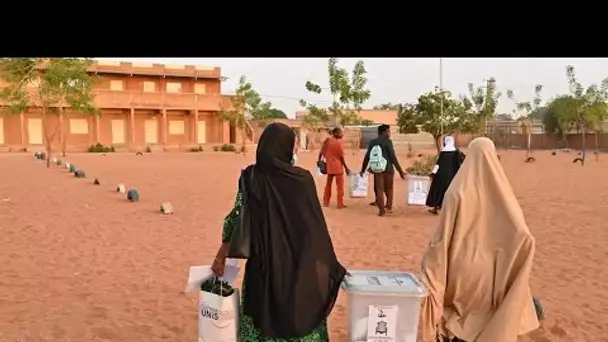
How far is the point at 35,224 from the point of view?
27.5ft

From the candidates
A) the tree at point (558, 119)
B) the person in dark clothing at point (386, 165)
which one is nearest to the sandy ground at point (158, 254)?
the person in dark clothing at point (386, 165)

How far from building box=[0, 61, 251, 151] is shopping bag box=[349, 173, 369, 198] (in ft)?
83.4

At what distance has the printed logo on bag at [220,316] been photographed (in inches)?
103

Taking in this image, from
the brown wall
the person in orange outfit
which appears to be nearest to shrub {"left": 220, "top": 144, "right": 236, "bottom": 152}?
the brown wall

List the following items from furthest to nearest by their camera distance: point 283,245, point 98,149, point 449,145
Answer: point 98,149
point 449,145
point 283,245

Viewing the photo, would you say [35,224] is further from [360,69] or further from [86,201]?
[360,69]

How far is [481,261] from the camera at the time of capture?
2715 millimetres

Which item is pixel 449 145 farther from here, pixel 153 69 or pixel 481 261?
pixel 153 69

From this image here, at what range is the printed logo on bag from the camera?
8.57ft

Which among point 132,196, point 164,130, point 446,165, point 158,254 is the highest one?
point 164,130

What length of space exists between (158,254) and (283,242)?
423 centimetres

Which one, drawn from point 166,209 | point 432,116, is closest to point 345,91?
point 432,116
